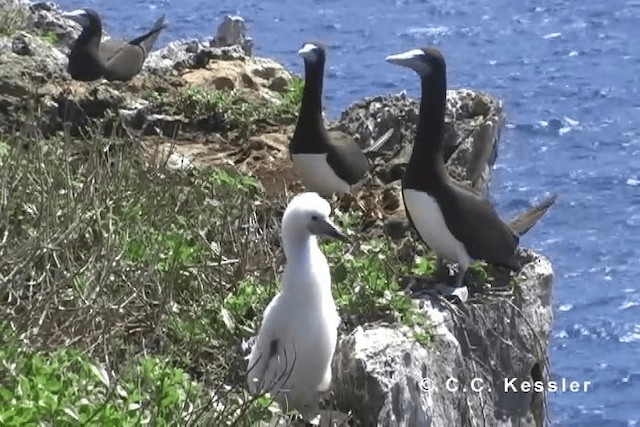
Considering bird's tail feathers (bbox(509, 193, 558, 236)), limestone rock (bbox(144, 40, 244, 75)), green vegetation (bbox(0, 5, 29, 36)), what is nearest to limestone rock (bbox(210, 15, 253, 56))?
limestone rock (bbox(144, 40, 244, 75))

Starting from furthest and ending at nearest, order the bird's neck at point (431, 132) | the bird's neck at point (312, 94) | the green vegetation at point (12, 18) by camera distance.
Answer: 1. the green vegetation at point (12, 18)
2. the bird's neck at point (312, 94)
3. the bird's neck at point (431, 132)

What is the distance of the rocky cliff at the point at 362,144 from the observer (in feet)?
18.9

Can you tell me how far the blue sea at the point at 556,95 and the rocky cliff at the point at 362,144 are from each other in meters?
3.19

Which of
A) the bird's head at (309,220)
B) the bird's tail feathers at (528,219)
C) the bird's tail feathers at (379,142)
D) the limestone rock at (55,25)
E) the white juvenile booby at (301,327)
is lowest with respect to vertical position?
the limestone rock at (55,25)

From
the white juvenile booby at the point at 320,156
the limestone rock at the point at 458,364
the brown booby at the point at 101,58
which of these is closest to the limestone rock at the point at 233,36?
the brown booby at the point at 101,58

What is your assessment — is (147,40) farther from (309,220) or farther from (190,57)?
(309,220)

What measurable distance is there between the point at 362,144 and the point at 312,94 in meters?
0.77

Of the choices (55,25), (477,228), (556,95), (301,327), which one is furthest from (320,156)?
(556,95)

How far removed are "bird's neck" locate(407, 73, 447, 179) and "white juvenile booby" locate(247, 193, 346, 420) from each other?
779mm

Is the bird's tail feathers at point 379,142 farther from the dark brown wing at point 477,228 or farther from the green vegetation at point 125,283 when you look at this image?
the dark brown wing at point 477,228

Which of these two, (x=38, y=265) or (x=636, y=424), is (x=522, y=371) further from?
(x=636, y=424)

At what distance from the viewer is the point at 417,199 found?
6391 millimetres

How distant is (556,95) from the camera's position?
20609mm

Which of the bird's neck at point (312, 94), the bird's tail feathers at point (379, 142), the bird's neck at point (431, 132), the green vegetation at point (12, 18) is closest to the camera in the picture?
the bird's neck at point (431, 132)
